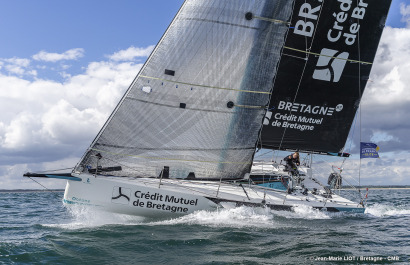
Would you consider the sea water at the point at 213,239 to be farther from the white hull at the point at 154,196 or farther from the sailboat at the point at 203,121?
the sailboat at the point at 203,121

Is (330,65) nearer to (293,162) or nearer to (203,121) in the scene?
(293,162)

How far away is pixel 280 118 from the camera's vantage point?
1617 centimetres

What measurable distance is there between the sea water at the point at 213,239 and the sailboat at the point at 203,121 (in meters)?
0.48

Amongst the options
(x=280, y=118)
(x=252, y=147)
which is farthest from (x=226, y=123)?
(x=280, y=118)

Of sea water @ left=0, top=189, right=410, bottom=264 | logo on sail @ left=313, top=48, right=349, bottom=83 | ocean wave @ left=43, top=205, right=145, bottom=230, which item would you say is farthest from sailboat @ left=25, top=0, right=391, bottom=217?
logo on sail @ left=313, top=48, right=349, bottom=83

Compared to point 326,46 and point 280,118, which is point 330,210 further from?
point 326,46

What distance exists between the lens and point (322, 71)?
15852mm

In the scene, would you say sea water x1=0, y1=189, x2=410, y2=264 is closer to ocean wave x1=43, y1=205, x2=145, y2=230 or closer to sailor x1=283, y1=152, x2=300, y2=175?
ocean wave x1=43, y1=205, x2=145, y2=230

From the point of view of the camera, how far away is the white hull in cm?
1109

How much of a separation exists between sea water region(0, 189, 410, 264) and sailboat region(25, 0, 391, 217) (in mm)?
477


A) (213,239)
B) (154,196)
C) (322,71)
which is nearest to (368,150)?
(322,71)

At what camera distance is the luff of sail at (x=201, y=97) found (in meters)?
11.7

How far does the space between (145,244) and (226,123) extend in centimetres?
515

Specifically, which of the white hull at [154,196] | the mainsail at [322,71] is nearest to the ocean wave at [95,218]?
Result: the white hull at [154,196]
